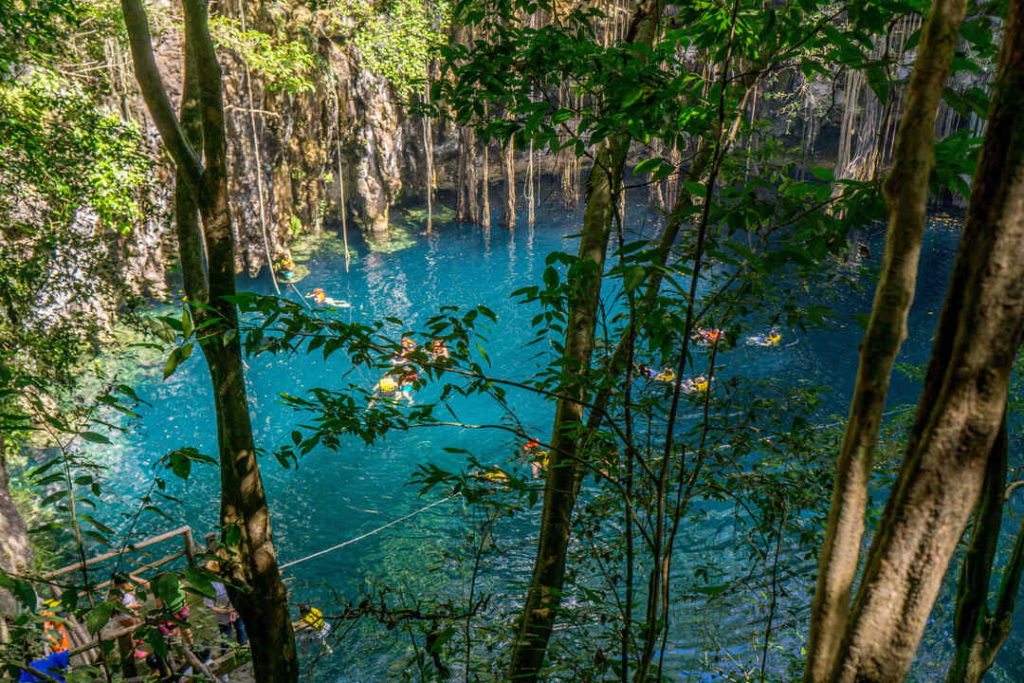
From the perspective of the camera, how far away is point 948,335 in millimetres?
587

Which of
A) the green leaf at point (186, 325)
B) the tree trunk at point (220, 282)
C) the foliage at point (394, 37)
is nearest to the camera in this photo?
the green leaf at point (186, 325)

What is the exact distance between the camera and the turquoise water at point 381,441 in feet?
18.6

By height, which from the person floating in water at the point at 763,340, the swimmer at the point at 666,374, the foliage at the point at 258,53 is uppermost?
the foliage at the point at 258,53

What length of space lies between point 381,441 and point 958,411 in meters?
7.58

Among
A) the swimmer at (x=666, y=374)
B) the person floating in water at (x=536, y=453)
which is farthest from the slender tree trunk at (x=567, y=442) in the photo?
the swimmer at (x=666, y=374)

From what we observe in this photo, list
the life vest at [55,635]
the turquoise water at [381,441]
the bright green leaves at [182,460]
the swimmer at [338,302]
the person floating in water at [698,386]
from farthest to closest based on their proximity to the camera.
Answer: the swimmer at [338,302]
the turquoise water at [381,441]
the life vest at [55,635]
the person floating in water at [698,386]
the bright green leaves at [182,460]

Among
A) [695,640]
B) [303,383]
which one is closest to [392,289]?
[303,383]

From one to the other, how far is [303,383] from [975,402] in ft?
32.4

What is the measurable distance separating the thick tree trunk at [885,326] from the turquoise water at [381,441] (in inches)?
89.2

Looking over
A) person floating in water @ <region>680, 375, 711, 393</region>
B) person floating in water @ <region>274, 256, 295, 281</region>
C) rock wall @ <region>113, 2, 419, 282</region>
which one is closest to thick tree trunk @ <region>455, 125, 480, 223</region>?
rock wall @ <region>113, 2, 419, 282</region>

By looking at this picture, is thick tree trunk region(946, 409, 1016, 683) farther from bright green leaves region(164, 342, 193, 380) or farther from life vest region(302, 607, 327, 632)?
life vest region(302, 607, 327, 632)

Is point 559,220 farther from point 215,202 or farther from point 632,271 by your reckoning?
point 632,271

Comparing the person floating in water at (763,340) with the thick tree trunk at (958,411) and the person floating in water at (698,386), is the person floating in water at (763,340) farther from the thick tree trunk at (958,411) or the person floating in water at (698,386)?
the thick tree trunk at (958,411)

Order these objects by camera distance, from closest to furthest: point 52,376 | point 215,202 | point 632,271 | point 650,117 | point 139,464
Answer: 1. point 632,271
2. point 650,117
3. point 215,202
4. point 52,376
5. point 139,464
